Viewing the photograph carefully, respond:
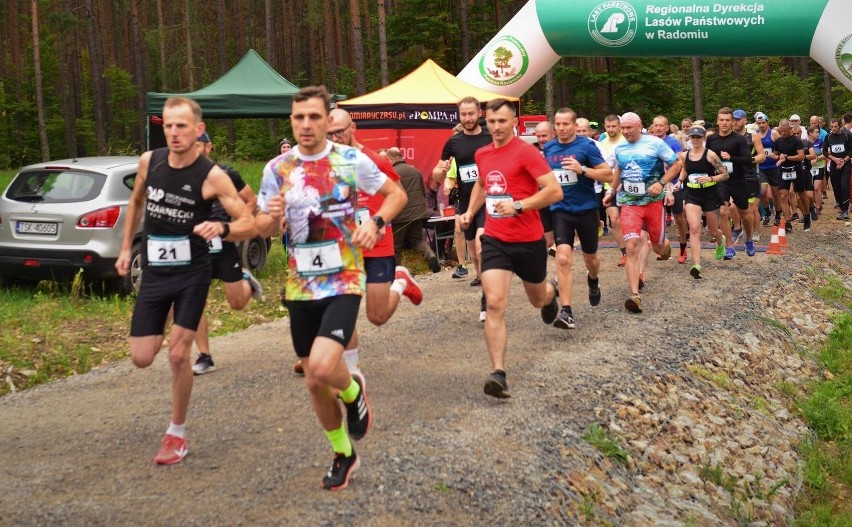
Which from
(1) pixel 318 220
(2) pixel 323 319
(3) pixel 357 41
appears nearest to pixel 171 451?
(2) pixel 323 319

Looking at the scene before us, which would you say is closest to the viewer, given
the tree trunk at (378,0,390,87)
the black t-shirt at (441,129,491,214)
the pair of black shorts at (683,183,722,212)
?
the black t-shirt at (441,129,491,214)

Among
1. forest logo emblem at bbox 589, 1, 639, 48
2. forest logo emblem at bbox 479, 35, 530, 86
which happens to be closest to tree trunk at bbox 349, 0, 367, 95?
forest logo emblem at bbox 479, 35, 530, 86

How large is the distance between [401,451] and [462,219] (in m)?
2.31

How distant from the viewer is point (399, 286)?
7.16m

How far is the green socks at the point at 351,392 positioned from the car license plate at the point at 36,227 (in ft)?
21.8

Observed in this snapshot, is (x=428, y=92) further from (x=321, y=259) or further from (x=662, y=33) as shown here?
(x=321, y=259)

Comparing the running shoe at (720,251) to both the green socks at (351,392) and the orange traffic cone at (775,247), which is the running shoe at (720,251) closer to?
the orange traffic cone at (775,247)

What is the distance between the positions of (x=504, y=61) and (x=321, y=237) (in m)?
12.8

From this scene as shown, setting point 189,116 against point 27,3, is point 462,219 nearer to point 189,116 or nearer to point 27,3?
point 189,116

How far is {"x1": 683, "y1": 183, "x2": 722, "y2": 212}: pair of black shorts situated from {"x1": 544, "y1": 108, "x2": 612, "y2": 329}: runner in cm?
394

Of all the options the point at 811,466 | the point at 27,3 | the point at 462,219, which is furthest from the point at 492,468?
the point at 27,3

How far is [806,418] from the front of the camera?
9.04 meters

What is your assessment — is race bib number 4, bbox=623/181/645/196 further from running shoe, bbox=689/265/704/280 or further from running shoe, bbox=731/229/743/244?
running shoe, bbox=731/229/743/244

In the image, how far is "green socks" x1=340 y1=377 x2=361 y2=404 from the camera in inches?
190
